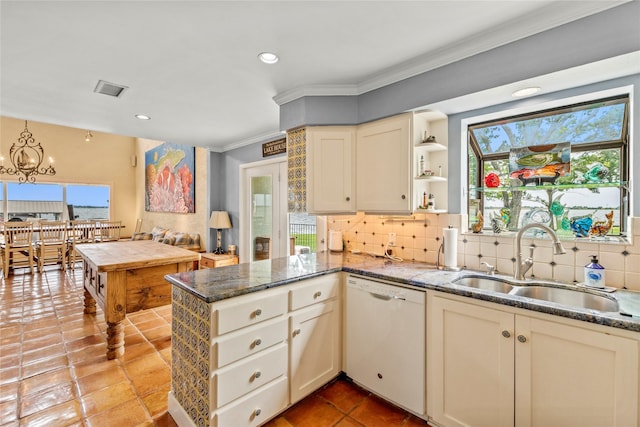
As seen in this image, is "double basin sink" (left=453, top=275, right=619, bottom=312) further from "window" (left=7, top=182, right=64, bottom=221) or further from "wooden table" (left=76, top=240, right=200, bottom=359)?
"window" (left=7, top=182, right=64, bottom=221)

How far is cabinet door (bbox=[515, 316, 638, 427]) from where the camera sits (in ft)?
3.96

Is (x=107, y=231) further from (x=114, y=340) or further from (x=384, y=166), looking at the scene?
(x=384, y=166)

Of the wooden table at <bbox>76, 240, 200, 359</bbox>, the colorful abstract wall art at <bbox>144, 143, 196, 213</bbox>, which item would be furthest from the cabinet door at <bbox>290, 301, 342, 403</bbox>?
the colorful abstract wall art at <bbox>144, 143, 196, 213</bbox>

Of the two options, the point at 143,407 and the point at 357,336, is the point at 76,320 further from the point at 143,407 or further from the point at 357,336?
the point at 357,336

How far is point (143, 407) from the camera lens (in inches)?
76.2

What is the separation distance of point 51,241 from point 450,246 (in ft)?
23.8

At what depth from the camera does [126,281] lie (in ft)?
8.27

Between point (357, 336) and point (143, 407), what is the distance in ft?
4.91

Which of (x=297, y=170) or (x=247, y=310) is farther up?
(x=297, y=170)

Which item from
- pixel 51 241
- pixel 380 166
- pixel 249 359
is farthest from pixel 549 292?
pixel 51 241

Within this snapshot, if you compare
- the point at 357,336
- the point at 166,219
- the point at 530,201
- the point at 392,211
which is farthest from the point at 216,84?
the point at 166,219

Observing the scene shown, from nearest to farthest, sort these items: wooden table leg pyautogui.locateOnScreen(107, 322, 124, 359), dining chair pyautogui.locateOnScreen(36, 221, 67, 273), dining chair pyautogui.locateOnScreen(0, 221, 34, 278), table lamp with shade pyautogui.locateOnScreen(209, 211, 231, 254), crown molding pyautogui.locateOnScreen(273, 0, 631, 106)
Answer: crown molding pyautogui.locateOnScreen(273, 0, 631, 106), wooden table leg pyautogui.locateOnScreen(107, 322, 124, 359), table lamp with shade pyautogui.locateOnScreen(209, 211, 231, 254), dining chair pyautogui.locateOnScreen(0, 221, 34, 278), dining chair pyautogui.locateOnScreen(36, 221, 67, 273)

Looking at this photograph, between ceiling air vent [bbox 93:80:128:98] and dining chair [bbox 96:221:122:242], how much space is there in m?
5.26

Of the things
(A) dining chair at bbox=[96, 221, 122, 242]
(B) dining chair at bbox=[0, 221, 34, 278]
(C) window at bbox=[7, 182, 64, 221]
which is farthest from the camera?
(C) window at bbox=[7, 182, 64, 221]
